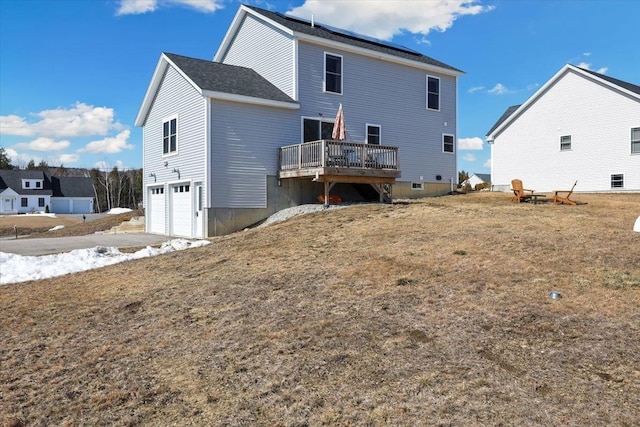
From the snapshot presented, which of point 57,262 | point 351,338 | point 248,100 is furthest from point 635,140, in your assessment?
point 57,262

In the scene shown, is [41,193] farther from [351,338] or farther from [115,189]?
[351,338]

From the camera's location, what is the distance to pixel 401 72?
20969 millimetres

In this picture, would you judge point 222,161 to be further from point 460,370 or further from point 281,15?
point 460,370

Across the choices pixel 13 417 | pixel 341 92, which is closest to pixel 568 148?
pixel 341 92

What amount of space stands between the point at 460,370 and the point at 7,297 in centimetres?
808

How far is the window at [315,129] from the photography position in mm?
18181

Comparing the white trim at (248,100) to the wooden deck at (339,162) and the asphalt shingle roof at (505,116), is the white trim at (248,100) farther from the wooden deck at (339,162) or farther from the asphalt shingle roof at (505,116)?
the asphalt shingle roof at (505,116)

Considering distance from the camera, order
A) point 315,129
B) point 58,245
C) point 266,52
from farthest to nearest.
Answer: point 266,52 < point 315,129 < point 58,245

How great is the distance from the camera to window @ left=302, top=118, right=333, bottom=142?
1818 centimetres

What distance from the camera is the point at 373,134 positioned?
20.1 metres

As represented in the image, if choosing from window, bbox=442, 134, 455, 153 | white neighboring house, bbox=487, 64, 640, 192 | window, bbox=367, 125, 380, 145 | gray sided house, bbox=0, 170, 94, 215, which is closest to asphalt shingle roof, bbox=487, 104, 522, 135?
white neighboring house, bbox=487, 64, 640, 192

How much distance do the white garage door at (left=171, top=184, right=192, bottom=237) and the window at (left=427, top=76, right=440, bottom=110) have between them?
11.7 m

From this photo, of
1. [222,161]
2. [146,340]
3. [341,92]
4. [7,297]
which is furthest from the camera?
[341,92]

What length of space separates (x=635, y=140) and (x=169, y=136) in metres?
20.6
